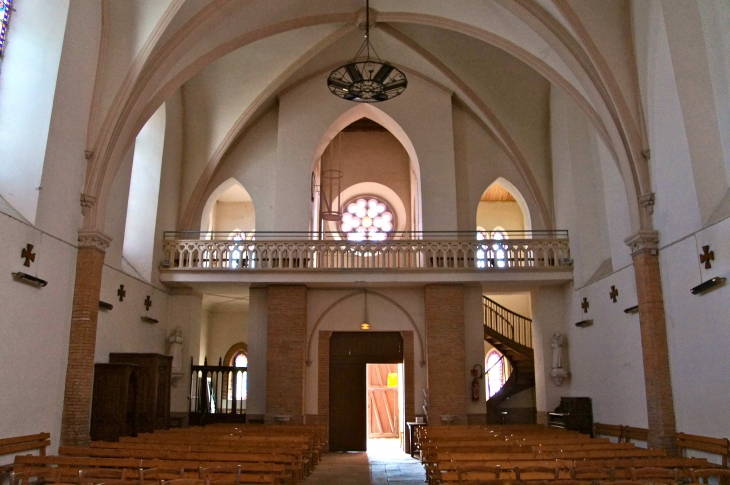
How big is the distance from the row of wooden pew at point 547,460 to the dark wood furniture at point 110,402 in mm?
5837

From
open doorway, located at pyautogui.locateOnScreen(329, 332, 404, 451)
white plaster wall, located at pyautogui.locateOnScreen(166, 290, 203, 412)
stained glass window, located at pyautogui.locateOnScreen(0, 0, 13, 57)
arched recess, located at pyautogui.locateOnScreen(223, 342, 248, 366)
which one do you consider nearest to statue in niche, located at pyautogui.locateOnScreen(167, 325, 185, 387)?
white plaster wall, located at pyautogui.locateOnScreen(166, 290, 203, 412)

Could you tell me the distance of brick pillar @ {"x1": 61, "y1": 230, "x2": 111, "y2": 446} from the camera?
11453mm

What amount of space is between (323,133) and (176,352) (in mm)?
7344

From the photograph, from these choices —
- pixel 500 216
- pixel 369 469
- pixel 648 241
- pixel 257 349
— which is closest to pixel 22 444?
pixel 369 469

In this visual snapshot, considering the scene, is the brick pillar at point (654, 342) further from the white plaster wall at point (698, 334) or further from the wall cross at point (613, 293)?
the wall cross at point (613, 293)

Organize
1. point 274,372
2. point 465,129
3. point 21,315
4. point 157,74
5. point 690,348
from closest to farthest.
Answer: point 21,315 → point 690,348 → point 157,74 → point 274,372 → point 465,129

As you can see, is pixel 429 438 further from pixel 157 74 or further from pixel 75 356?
pixel 157 74

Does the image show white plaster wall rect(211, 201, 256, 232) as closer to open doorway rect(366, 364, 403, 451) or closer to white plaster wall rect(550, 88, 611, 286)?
open doorway rect(366, 364, 403, 451)

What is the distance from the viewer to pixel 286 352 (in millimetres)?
17344

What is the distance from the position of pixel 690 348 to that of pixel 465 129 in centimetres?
1027

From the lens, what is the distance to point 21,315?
1029cm

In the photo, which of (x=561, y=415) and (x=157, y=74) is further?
(x=561, y=415)

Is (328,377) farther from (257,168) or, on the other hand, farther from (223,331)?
(223,331)

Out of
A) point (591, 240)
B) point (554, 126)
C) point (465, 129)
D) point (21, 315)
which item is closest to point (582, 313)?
point (591, 240)
